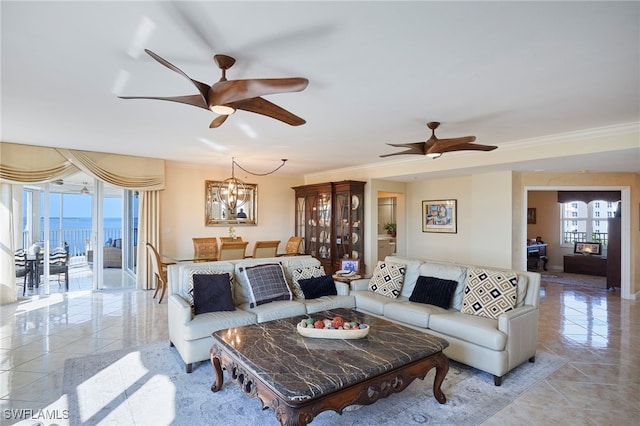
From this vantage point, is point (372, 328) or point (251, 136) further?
point (251, 136)

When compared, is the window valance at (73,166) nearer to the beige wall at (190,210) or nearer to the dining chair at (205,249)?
the beige wall at (190,210)

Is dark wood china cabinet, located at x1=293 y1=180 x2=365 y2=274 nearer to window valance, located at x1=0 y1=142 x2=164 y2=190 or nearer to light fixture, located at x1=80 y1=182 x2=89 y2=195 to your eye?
window valance, located at x1=0 y1=142 x2=164 y2=190

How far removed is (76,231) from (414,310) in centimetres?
837

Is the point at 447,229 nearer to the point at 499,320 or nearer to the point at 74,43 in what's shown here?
the point at 499,320

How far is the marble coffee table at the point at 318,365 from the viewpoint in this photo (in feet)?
6.51

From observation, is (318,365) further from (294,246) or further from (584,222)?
(584,222)

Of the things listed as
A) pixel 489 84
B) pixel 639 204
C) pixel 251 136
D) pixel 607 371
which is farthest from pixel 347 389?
pixel 639 204

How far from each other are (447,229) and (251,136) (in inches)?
182

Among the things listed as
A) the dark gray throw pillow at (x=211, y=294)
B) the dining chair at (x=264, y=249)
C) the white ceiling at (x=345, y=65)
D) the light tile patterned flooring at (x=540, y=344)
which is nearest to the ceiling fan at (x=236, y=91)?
the white ceiling at (x=345, y=65)

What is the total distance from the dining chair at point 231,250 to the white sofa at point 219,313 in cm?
185

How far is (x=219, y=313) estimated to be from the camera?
3.46 m

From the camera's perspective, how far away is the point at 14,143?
5.32 m

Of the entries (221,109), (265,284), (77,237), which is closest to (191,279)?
(265,284)

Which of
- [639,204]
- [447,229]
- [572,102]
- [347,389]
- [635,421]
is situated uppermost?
[572,102]
